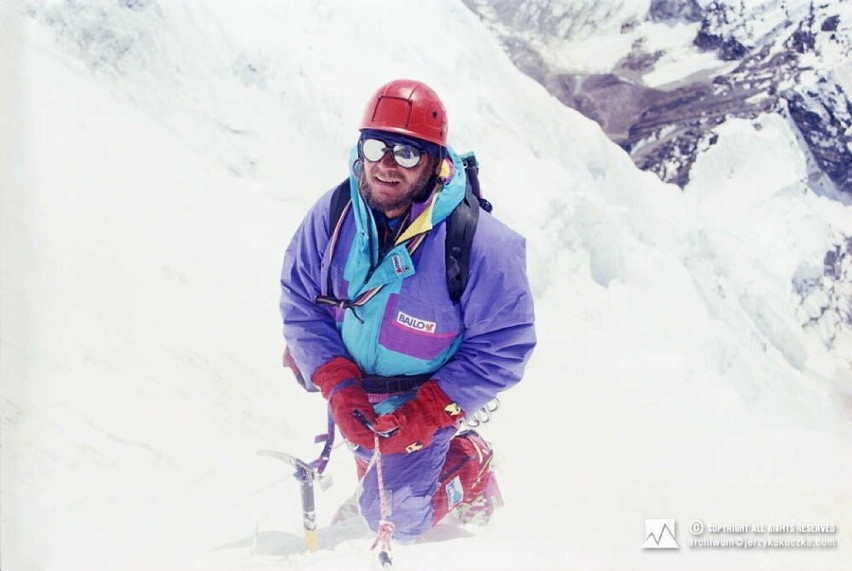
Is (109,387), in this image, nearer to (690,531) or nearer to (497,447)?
(497,447)

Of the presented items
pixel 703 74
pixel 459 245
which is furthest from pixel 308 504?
pixel 703 74

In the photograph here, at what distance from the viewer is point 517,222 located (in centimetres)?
654

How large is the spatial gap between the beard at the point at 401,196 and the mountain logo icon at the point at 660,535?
175 centimetres

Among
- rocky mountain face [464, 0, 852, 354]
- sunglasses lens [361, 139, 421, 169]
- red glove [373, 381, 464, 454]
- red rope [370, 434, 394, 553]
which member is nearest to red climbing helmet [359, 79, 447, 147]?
sunglasses lens [361, 139, 421, 169]

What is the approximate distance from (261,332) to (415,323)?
202 cm

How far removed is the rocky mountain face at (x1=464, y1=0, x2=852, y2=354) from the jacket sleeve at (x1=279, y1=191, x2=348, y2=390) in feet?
48.8

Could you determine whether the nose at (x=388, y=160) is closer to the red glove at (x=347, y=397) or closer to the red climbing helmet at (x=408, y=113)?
the red climbing helmet at (x=408, y=113)

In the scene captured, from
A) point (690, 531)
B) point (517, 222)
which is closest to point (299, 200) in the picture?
point (517, 222)

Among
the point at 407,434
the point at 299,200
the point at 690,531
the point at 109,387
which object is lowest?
the point at 690,531

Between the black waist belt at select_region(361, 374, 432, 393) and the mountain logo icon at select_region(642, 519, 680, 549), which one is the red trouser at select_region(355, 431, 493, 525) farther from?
the mountain logo icon at select_region(642, 519, 680, 549)

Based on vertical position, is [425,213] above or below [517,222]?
below

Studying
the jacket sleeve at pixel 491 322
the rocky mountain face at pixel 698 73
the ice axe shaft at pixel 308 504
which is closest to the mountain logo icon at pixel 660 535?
the jacket sleeve at pixel 491 322

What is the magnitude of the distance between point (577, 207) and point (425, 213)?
540 cm

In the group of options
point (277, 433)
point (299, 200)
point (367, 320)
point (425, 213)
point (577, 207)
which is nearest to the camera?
point (425, 213)
